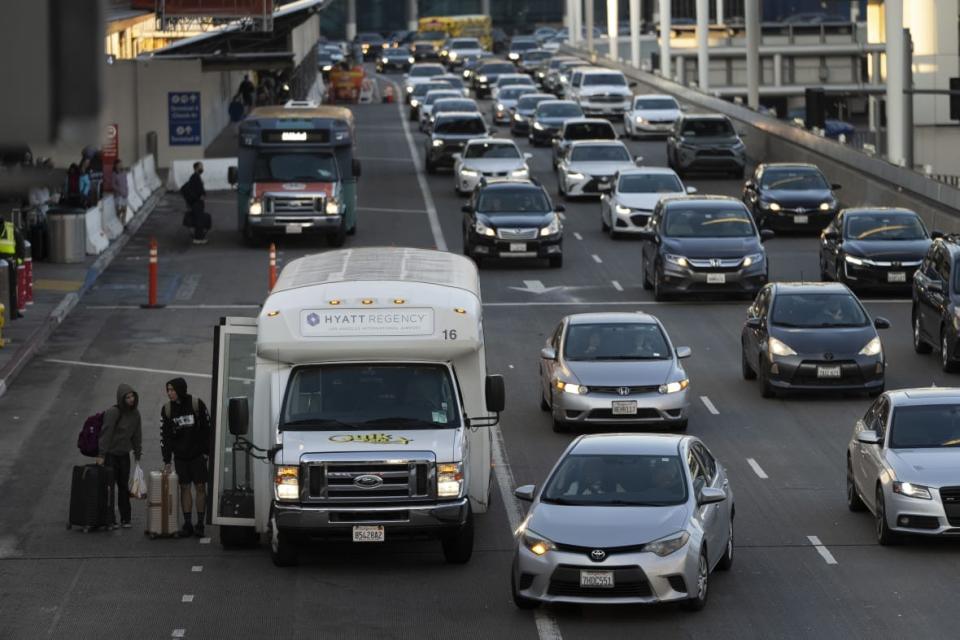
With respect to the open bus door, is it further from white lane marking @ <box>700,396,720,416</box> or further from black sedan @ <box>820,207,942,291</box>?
black sedan @ <box>820,207,942,291</box>

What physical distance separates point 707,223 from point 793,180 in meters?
9.42

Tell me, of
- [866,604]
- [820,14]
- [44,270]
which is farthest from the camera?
[820,14]

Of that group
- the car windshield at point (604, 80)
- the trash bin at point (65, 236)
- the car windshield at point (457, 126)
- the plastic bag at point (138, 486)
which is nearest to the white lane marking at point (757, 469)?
the plastic bag at point (138, 486)

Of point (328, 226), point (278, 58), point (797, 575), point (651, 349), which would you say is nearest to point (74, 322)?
point (328, 226)

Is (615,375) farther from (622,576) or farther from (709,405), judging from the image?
(622,576)

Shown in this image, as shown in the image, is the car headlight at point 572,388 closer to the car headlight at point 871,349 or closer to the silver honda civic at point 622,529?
the car headlight at point 871,349

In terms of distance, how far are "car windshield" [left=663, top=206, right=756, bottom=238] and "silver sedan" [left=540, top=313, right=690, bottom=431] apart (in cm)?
986

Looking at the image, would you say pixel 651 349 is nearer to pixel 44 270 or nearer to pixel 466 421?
pixel 466 421

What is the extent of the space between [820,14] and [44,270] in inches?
4737

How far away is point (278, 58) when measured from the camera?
56.3 meters

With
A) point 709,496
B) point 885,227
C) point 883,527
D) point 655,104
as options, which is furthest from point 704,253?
point 655,104

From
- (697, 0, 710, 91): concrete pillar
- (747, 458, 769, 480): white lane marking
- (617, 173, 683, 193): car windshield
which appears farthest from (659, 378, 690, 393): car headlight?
(697, 0, 710, 91): concrete pillar

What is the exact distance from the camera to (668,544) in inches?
497

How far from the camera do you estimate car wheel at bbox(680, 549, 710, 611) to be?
12773mm
